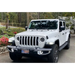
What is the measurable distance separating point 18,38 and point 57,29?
2.02 m

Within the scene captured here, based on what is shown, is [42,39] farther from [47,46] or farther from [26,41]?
[26,41]

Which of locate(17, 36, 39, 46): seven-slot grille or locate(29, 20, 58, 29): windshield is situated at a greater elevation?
locate(29, 20, 58, 29): windshield

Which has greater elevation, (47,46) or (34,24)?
(34,24)

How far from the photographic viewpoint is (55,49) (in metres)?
4.66

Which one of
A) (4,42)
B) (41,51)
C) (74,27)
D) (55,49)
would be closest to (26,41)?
(41,51)

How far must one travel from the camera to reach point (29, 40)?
4.54 meters

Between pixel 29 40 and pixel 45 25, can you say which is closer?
pixel 29 40

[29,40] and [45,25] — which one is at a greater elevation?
[45,25]

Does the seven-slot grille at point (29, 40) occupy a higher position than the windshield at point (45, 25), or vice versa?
the windshield at point (45, 25)

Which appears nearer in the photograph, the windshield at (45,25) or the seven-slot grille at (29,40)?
the seven-slot grille at (29,40)

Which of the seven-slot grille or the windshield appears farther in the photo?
the windshield

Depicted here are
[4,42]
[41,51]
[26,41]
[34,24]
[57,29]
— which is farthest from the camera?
[4,42]

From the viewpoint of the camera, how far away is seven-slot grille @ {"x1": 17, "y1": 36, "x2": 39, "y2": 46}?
4.50m

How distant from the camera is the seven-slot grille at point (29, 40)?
177 inches
